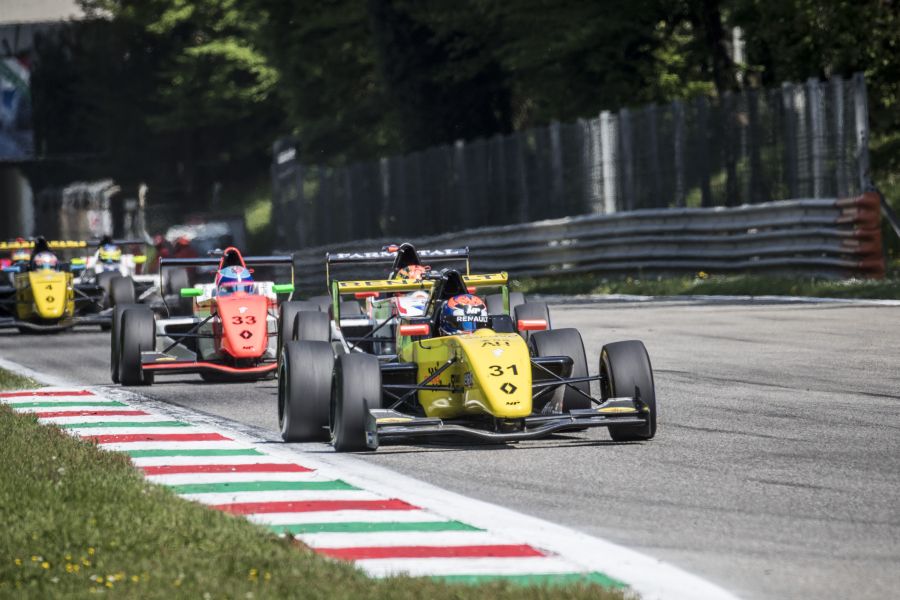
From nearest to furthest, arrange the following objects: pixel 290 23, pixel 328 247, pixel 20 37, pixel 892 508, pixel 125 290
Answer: pixel 892 508 < pixel 125 290 < pixel 328 247 < pixel 290 23 < pixel 20 37

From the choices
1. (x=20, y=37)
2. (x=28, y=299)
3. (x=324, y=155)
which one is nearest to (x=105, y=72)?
(x=20, y=37)

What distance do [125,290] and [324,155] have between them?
2927 centimetres

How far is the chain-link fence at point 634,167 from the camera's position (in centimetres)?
2350

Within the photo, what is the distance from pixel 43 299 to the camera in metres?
24.7

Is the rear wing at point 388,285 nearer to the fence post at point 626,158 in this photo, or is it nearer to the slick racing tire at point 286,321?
the slick racing tire at point 286,321

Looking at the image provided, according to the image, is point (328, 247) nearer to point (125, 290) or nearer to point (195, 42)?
point (125, 290)

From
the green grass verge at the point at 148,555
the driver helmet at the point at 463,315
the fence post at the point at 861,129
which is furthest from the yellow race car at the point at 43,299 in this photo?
the green grass verge at the point at 148,555

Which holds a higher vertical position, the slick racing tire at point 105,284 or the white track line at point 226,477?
the slick racing tire at point 105,284

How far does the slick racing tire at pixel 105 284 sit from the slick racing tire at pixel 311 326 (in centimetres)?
1093

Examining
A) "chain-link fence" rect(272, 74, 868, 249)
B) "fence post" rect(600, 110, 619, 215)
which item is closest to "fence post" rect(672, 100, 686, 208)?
"chain-link fence" rect(272, 74, 868, 249)

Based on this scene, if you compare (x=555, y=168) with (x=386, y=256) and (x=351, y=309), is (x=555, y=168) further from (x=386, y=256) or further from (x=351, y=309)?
(x=386, y=256)

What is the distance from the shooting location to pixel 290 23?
5034cm

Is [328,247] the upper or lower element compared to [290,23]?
lower

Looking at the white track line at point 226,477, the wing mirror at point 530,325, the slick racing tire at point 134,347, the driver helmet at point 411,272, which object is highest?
the driver helmet at point 411,272
